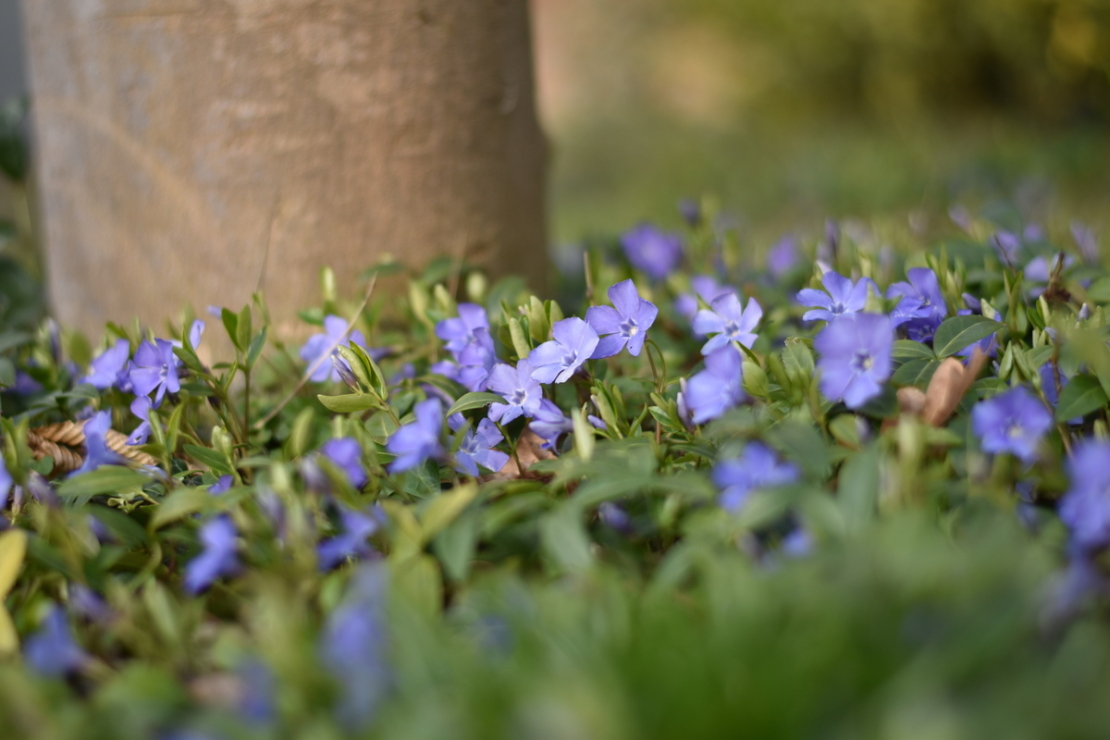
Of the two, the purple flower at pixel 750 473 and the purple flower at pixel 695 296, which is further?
the purple flower at pixel 695 296

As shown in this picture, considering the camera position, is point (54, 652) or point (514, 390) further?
point (514, 390)

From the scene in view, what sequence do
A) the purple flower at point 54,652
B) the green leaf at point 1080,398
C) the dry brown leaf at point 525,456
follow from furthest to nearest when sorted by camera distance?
the dry brown leaf at point 525,456 → the green leaf at point 1080,398 → the purple flower at point 54,652

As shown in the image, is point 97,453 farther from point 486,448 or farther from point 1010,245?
point 1010,245

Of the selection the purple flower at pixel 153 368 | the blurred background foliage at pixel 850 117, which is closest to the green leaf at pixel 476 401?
the purple flower at pixel 153 368

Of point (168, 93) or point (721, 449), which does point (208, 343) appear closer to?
point (168, 93)

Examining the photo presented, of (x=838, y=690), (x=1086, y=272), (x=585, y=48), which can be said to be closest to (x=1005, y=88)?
(x=585, y=48)

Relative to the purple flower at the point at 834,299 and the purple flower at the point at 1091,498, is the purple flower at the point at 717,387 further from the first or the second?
the purple flower at the point at 1091,498

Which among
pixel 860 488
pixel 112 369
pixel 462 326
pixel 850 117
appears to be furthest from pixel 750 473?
pixel 850 117
